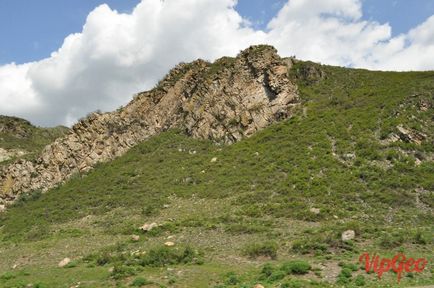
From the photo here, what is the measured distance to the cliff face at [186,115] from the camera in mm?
59500

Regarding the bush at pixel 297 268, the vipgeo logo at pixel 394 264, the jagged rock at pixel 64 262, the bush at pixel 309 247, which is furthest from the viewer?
the jagged rock at pixel 64 262

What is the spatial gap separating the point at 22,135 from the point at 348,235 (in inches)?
3859

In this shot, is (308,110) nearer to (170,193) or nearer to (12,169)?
(170,193)

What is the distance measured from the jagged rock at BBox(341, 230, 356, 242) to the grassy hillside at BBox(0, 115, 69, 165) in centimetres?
8527

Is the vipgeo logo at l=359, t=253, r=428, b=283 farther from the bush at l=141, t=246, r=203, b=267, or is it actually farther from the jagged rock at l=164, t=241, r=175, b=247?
the jagged rock at l=164, t=241, r=175, b=247

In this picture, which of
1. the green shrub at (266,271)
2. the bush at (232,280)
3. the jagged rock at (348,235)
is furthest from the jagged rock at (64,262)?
the jagged rock at (348,235)

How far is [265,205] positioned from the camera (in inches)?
1501

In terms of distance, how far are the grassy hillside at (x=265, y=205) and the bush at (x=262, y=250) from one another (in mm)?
84

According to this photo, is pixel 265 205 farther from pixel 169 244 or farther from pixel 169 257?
pixel 169 257

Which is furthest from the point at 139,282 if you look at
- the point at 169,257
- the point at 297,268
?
the point at 297,268

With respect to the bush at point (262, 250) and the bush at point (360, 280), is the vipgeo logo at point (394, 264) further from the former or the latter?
the bush at point (262, 250)

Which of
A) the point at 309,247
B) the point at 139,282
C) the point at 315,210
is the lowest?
the point at 309,247

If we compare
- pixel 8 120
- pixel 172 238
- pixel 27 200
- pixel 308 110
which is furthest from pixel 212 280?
pixel 8 120

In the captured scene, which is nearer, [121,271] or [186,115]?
[121,271]
